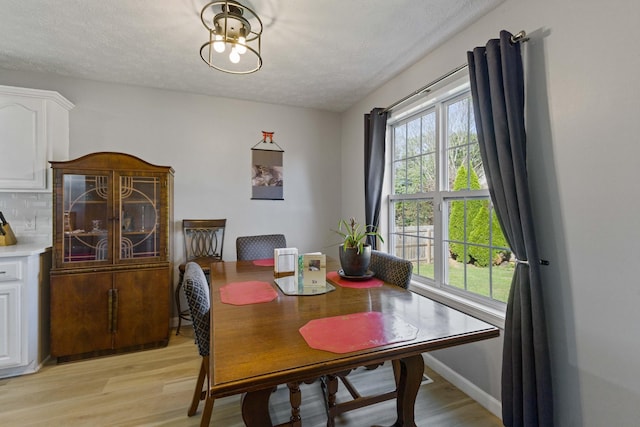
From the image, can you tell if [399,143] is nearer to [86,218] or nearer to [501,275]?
[501,275]

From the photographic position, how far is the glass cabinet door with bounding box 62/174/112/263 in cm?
249

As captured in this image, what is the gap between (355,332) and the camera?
3.79 feet

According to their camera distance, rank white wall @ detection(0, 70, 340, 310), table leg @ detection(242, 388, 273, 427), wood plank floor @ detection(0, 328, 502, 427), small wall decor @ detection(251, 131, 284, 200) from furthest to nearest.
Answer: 1. small wall decor @ detection(251, 131, 284, 200)
2. white wall @ detection(0, 70, 340, 310)
3. wood plank floor @ detection(0, 328, 502, 427)
4. table leg @ detection(242, 388, 273, 427)

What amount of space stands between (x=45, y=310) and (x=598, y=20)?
13.7 ft

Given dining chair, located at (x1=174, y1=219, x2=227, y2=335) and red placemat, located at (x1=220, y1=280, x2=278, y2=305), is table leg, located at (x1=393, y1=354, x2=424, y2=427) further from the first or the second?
dining chair, located at (x1=174, y1=219, x2=227, y2=335)

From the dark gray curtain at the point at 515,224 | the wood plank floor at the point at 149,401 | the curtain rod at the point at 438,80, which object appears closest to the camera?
the dark gray curtain at the point at 515,224

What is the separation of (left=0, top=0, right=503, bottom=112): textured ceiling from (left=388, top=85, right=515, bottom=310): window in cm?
53

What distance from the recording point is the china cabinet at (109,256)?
245 cm

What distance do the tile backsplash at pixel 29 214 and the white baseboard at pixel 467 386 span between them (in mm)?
3561

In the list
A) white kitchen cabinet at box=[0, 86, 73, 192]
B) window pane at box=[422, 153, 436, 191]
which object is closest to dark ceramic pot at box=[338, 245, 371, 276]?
window pane at box=[422, 153, 436, 191]

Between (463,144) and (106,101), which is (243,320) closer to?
(463,144)

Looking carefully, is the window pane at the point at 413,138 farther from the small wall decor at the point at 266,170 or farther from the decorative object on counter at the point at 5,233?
the decorative object on counter at the point at 5,233

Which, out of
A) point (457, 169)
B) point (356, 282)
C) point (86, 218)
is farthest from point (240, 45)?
point (86, 218)

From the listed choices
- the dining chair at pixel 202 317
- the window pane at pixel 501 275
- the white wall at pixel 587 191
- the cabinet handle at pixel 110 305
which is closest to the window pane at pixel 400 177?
the window pane at pixel 501 275
